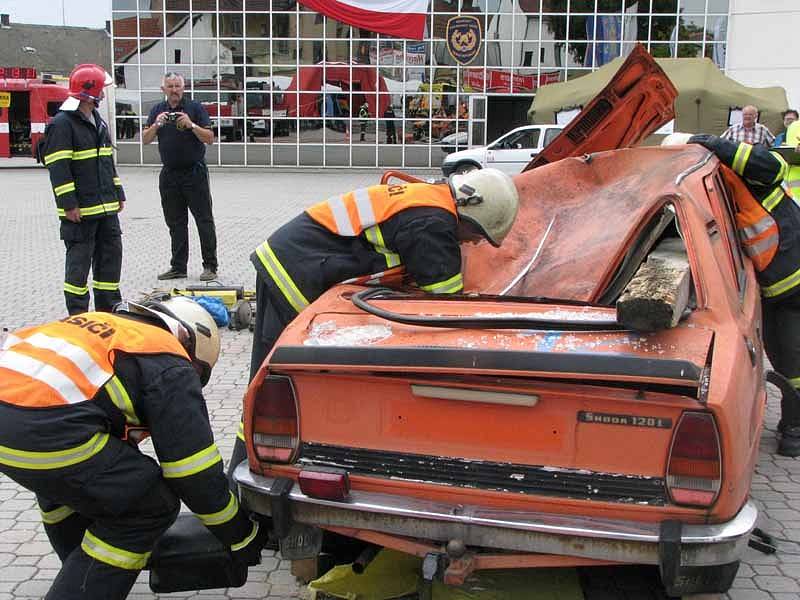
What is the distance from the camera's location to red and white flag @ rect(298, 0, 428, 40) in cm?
2448

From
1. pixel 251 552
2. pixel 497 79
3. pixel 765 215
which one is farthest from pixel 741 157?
pixel 497 79

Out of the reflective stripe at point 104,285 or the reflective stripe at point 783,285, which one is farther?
the reflective stripe at point 104,285

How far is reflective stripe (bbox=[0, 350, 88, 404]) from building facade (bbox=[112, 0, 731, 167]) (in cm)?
2329

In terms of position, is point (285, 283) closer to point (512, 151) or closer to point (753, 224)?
point (753, 224)

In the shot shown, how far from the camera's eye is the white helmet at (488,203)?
12.2ft

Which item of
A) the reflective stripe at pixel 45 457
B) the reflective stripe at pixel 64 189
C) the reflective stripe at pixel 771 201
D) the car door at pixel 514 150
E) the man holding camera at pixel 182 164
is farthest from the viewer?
the car door at pixel 514 150

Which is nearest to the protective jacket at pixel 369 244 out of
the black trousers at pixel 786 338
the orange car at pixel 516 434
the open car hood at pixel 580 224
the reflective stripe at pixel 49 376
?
the orange car at pixel 516 434

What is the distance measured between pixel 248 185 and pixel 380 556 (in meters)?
17.9

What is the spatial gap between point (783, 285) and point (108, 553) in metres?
3.39

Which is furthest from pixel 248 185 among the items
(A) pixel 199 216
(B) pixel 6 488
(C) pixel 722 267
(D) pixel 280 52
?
(C) pixel 722 267

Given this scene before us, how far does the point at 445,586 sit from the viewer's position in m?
3.20

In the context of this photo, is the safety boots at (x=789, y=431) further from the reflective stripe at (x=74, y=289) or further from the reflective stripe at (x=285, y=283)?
the reflective stripe at (x=74, y=289)

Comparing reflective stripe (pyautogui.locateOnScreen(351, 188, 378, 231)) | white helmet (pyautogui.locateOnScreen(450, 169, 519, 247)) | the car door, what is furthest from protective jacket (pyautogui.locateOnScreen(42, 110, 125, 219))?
the car door

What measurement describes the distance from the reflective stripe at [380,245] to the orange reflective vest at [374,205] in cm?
2
